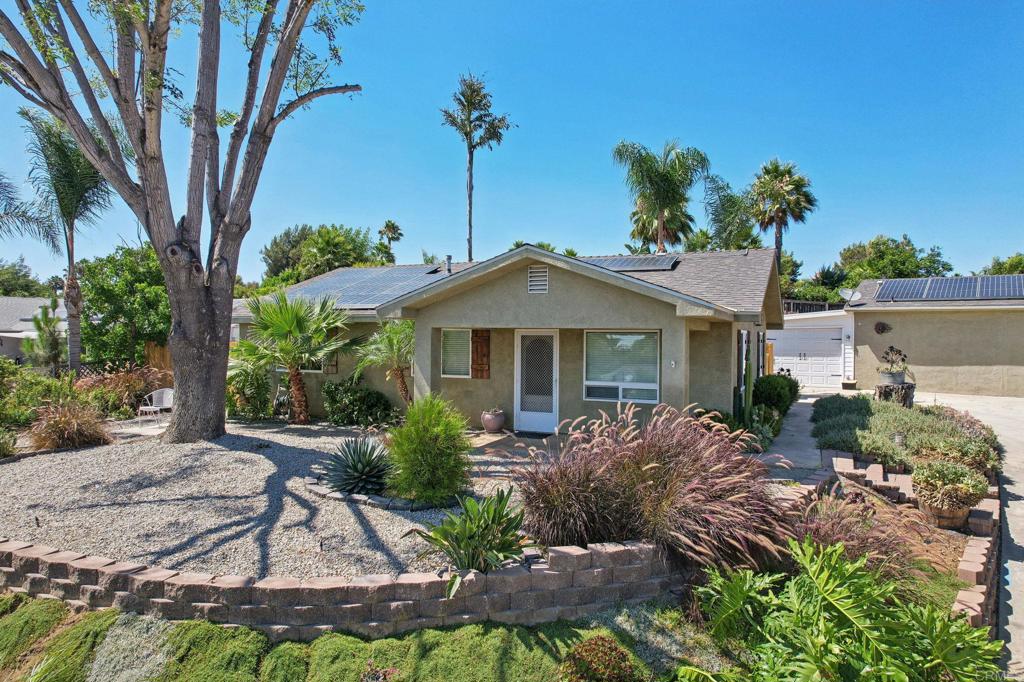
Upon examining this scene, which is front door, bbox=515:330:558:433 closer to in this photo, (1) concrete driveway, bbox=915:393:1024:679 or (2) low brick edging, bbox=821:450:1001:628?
(2) low brick edging, bbox=821:450:1001:628

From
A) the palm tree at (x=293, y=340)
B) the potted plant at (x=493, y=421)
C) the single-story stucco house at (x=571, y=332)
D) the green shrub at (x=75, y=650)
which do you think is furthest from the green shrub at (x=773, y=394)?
the green shrub at (x=75, y=650)

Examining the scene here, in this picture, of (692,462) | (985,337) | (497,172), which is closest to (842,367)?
(985,337)

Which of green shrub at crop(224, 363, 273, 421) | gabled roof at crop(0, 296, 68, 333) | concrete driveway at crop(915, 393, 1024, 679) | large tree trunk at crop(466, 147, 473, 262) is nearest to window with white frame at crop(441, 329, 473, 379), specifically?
green shrub at crop(224, 363, 273, 421)

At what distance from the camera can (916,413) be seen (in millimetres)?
12062

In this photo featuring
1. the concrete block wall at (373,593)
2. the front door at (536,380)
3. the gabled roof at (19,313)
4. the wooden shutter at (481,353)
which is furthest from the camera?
the gabled roof at (19,313)

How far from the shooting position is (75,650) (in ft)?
14.3

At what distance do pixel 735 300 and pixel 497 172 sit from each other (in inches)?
901

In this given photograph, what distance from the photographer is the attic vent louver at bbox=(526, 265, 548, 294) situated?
10.3m

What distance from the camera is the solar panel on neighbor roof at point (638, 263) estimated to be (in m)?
13.8

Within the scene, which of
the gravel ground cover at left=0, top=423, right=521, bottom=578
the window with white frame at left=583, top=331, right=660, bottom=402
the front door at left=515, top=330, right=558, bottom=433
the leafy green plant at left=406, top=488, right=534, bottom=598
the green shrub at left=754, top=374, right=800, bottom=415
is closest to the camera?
the leafy green plant at left=406, top=488, right=534, bottom=598

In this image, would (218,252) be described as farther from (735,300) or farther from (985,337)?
(985,337)

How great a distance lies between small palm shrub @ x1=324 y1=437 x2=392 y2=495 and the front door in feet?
16.5

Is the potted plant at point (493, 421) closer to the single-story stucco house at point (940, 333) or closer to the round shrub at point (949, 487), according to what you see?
the round shrub at point (949, 487)

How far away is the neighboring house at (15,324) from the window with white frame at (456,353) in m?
27.1
